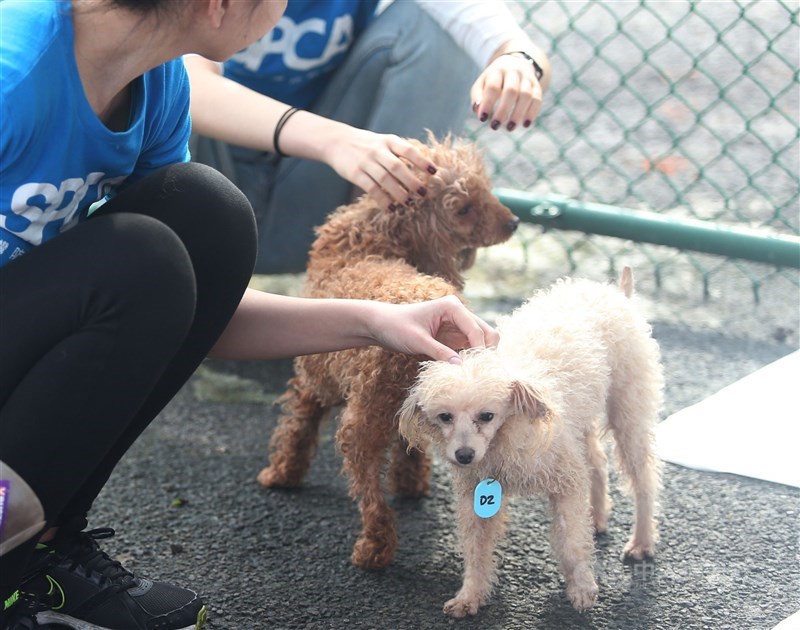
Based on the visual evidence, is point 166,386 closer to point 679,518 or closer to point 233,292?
point 233,292

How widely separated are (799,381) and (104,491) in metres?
1.64

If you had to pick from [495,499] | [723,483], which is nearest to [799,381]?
[723,483]

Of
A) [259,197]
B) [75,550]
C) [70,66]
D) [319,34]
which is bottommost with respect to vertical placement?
[75,550]

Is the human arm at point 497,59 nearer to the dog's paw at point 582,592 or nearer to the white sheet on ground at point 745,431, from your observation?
the white sheet on ground at point 745,431

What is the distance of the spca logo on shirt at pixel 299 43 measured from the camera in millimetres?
2510

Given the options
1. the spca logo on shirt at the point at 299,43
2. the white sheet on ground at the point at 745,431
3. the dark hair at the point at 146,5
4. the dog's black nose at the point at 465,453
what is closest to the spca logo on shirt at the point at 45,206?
the dark hair at the point at 146,5

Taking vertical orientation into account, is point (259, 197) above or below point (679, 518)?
above

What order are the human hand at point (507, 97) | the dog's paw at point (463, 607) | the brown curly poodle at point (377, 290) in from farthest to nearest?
the human hand at point (507, 97), the brown curly poodle at point (377, 290), the dog's paw at point (463, 607)

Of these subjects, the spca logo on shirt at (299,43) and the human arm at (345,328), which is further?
the spca logo on shirt at (299,43)

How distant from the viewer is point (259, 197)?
2760 mm

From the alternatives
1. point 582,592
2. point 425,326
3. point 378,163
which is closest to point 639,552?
point 582,592

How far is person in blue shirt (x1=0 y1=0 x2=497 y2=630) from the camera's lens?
1402 millimetres

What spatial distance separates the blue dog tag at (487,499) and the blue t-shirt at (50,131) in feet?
2.58

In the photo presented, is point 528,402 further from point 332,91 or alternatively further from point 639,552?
point 332,91
